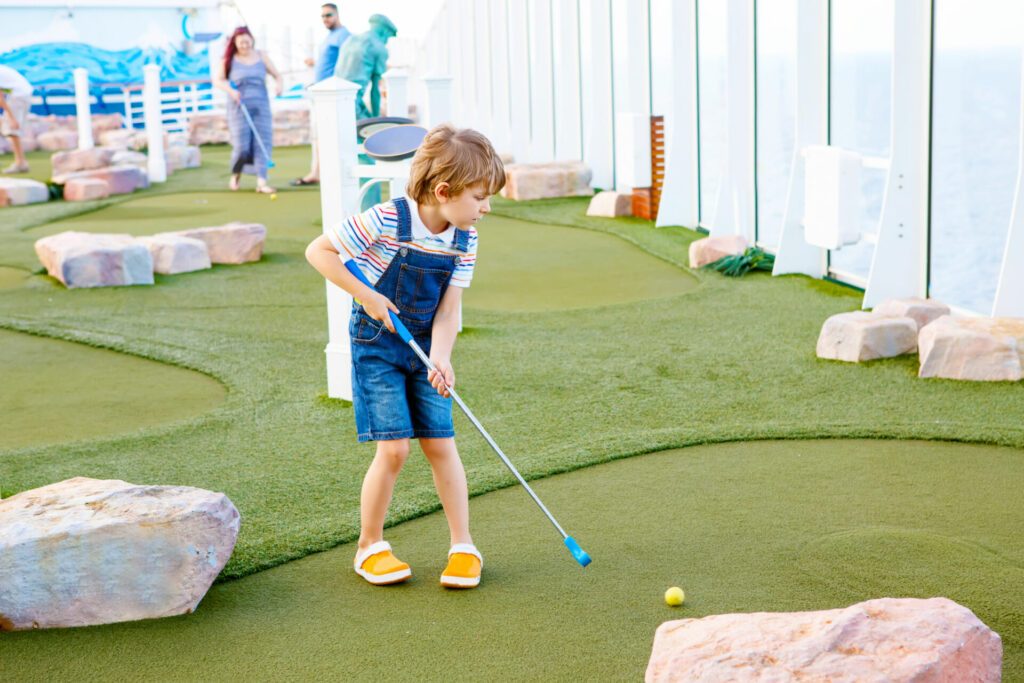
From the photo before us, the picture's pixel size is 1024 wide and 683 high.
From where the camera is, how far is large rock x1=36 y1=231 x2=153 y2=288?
698 cm

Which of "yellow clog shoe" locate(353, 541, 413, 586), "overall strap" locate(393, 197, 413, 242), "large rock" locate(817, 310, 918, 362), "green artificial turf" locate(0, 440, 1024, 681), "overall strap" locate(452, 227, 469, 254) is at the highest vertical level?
"overall strap" locate(393, 197, 413, 242)

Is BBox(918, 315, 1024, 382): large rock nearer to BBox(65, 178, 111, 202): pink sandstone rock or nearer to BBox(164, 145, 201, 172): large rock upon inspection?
BBox(65, 178, 111, 202): pink sandstone rock

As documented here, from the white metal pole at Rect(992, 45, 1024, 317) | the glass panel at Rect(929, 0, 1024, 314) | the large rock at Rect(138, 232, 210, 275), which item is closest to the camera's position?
the white metal pole at Rect(992, 45, 1024, 317)

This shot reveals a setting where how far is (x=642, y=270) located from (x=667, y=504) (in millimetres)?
4193

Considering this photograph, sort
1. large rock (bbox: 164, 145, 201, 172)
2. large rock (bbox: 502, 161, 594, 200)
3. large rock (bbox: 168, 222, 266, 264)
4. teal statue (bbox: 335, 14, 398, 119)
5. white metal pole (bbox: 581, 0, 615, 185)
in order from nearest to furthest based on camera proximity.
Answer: large rock (bbox: 168, 222, 266, 264) < teal statue (bbox: 335, 14, 398, 119) < large rock (bbox: 502, 161, 594, 200) < white metal pole (bbox: 581, 0, 615, 185) < large rock (bbox: 164, 145, 201, 172)

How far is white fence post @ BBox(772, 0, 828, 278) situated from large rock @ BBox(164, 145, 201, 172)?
9.40 metres

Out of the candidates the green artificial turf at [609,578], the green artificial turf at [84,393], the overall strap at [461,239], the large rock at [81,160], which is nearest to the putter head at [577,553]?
the green artificial turf at [609,578]

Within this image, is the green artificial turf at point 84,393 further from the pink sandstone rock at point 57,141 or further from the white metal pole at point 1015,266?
the pink sandstone rock at point 57,141

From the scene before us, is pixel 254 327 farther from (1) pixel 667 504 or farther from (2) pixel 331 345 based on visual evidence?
(1) pixel 667 504

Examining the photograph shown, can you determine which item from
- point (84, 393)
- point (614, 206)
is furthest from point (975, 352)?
point (614, 206)

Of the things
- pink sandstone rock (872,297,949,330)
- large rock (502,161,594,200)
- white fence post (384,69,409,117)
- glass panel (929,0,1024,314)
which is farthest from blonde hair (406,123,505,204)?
large rock (502,161,594,200)

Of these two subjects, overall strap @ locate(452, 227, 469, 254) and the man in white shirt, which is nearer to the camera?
overall strap @ locate(452, 227, 469, 254)

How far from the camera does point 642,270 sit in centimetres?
738

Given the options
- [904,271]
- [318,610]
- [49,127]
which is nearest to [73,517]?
[318,610]
